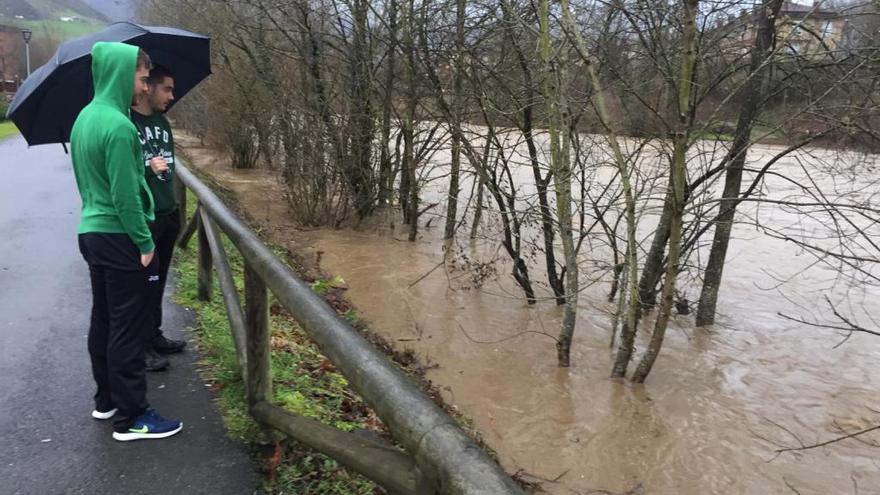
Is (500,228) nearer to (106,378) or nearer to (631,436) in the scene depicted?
(631,436)

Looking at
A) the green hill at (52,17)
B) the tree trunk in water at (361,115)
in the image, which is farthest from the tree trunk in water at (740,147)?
the green hill at (52,17)

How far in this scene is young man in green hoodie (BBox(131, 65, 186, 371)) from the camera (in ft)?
11.0

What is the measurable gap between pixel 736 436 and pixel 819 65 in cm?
343

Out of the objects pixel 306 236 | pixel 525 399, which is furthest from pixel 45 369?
pixel 306 236

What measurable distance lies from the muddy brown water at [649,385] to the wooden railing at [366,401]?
2339mm

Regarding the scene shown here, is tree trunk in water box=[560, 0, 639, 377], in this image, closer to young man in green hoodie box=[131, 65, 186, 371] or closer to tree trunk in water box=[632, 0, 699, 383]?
tree trunk in water box=[632, 0, 699, 383]

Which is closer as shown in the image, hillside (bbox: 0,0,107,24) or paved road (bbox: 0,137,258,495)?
paved road (bbox: 0,137,258,495)

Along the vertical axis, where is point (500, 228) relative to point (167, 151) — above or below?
below

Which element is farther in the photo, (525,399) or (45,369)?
(525,399)

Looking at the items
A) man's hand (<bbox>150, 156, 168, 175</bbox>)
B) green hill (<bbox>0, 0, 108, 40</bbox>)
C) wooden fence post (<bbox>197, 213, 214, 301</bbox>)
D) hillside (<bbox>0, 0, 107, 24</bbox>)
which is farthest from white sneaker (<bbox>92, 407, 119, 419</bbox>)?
hillside (<bbox>0, 0, 107, 24</bbox>)

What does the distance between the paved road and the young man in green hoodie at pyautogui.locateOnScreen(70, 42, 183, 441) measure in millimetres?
140

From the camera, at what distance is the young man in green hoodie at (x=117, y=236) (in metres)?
2.72

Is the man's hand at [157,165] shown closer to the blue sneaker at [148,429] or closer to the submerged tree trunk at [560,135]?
the blue sneaker at [148,429]

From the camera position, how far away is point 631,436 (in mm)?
5344
